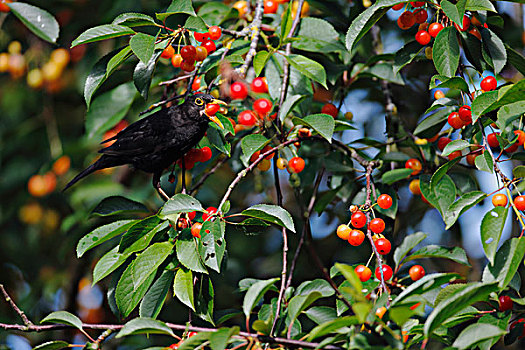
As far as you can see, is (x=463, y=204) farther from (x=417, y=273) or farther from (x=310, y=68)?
(x=310, y=68)

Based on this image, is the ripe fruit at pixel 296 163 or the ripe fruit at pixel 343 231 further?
the ripe fruit at pixel 296 163

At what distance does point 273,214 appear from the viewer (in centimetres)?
179

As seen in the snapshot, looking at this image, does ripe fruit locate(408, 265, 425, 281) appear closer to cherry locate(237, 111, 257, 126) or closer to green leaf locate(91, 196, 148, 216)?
cherry locate(237, 111, 257, 126)

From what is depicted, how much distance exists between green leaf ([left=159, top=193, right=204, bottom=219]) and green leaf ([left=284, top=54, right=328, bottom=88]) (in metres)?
0.80

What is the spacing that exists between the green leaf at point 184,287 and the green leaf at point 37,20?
1.43 m

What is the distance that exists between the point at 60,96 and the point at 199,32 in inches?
115

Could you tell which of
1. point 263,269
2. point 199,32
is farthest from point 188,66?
point 263,269

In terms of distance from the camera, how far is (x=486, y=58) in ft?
6.96

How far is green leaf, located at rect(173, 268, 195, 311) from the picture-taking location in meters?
1.78

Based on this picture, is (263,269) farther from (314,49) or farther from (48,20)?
(48,20)

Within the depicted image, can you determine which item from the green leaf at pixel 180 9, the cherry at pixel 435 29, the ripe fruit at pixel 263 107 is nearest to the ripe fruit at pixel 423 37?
the cherry at pixel 435 29

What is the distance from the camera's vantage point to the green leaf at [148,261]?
174 cm

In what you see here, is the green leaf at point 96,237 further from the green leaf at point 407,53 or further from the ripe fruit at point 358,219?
the green leaf at point 407,53

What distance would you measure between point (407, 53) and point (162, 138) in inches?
42.2
